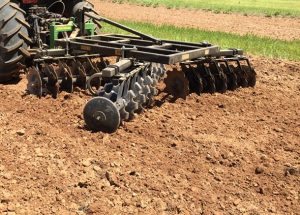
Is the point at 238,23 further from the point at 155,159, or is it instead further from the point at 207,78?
Result: the point at 155,159

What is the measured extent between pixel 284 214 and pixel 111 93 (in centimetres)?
214

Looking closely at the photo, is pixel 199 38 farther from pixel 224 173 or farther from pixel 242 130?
pixel 224 173

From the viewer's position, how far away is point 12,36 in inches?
248

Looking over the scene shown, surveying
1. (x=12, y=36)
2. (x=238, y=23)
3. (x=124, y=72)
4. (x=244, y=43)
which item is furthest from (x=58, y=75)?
(x=238, y=23)

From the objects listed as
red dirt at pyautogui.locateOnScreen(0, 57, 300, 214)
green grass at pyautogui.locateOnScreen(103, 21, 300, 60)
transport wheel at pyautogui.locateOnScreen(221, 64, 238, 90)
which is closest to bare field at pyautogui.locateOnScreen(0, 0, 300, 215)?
red dirt at pyautogui.locateOnScreen(0, 57, 300, 214)

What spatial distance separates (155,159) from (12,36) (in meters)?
2.97

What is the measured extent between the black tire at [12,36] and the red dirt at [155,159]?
458 millimetres

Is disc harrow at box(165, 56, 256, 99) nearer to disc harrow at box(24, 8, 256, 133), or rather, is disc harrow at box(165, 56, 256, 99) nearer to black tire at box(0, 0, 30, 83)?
disc harrow at box(24, 8, 256, 133)

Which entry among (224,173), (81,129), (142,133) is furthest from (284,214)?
(81,129)

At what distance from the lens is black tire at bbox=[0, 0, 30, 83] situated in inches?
245

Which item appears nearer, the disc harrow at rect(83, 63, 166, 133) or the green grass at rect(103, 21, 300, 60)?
the disc harrow at rect(83, 63, 166, 133)

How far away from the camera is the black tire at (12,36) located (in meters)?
6.23

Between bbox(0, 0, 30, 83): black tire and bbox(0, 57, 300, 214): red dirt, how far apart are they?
18.0 inches

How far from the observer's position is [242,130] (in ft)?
17.7
